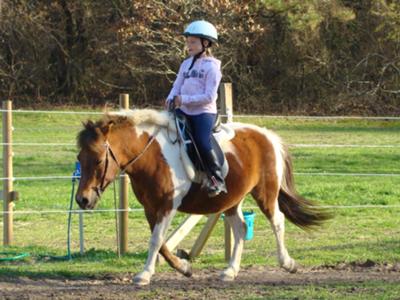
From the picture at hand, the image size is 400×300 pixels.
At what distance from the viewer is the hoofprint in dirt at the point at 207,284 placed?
7.45 metres

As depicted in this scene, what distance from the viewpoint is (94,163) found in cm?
758

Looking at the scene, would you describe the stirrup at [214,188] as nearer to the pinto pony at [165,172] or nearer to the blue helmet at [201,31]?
the pinto pony at [165,172]

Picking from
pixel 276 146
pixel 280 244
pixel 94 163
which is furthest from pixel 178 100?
pixel 280 244

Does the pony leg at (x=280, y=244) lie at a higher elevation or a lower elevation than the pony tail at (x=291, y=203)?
lower

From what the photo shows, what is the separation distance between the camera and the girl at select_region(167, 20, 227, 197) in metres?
7.93

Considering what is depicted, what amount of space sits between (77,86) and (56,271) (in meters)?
24.8

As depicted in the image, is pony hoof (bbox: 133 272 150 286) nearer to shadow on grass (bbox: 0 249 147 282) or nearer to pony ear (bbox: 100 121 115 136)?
shadow on grass (bbox: 0 249 147 282)

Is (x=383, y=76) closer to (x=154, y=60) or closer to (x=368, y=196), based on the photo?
(x=154, y=60)

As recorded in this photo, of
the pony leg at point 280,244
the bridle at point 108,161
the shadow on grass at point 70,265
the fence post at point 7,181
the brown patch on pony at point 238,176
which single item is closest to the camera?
the bridle at point 108,161

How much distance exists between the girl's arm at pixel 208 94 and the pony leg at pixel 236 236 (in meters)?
1.34

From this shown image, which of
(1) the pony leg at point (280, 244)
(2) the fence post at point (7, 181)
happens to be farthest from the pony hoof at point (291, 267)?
(2) the fence post at point (7, 181)

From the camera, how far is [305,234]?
1134 cm

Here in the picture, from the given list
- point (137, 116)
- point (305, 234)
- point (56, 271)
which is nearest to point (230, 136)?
point (137, 116)

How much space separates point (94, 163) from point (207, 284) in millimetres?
1546
